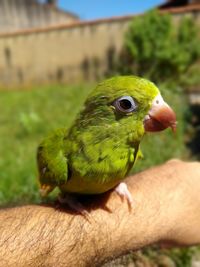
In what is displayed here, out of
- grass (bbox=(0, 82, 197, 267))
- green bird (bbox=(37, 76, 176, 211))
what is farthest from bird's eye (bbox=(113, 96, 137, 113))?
grass (bbox=(0, 82, 197, 267))

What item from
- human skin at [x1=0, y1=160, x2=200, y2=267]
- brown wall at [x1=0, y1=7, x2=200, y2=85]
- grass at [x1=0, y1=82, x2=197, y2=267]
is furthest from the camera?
brown wall at [x1=0, y1=7, x2=200, y2=85]

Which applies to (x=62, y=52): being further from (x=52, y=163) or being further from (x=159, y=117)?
(x=159, y=117)

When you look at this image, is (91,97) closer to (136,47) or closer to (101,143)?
(101,143)

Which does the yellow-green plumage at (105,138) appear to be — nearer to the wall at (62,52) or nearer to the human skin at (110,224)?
the human skin at (110,224)

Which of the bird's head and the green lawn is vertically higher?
the bird's head

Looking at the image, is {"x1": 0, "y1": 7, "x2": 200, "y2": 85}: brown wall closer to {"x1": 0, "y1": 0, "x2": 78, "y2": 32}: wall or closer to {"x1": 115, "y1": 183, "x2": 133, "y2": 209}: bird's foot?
{"x1": 0, "y1": 0, "x2": 78, "y2": 32}: wall

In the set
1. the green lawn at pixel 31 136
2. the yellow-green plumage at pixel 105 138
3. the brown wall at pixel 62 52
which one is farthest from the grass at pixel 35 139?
the brown wall at pixel 62 52

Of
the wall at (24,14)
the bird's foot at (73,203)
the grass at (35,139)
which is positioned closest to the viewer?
the bird's foot at (73,203)

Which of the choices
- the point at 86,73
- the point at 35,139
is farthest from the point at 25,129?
the point at 86,73
